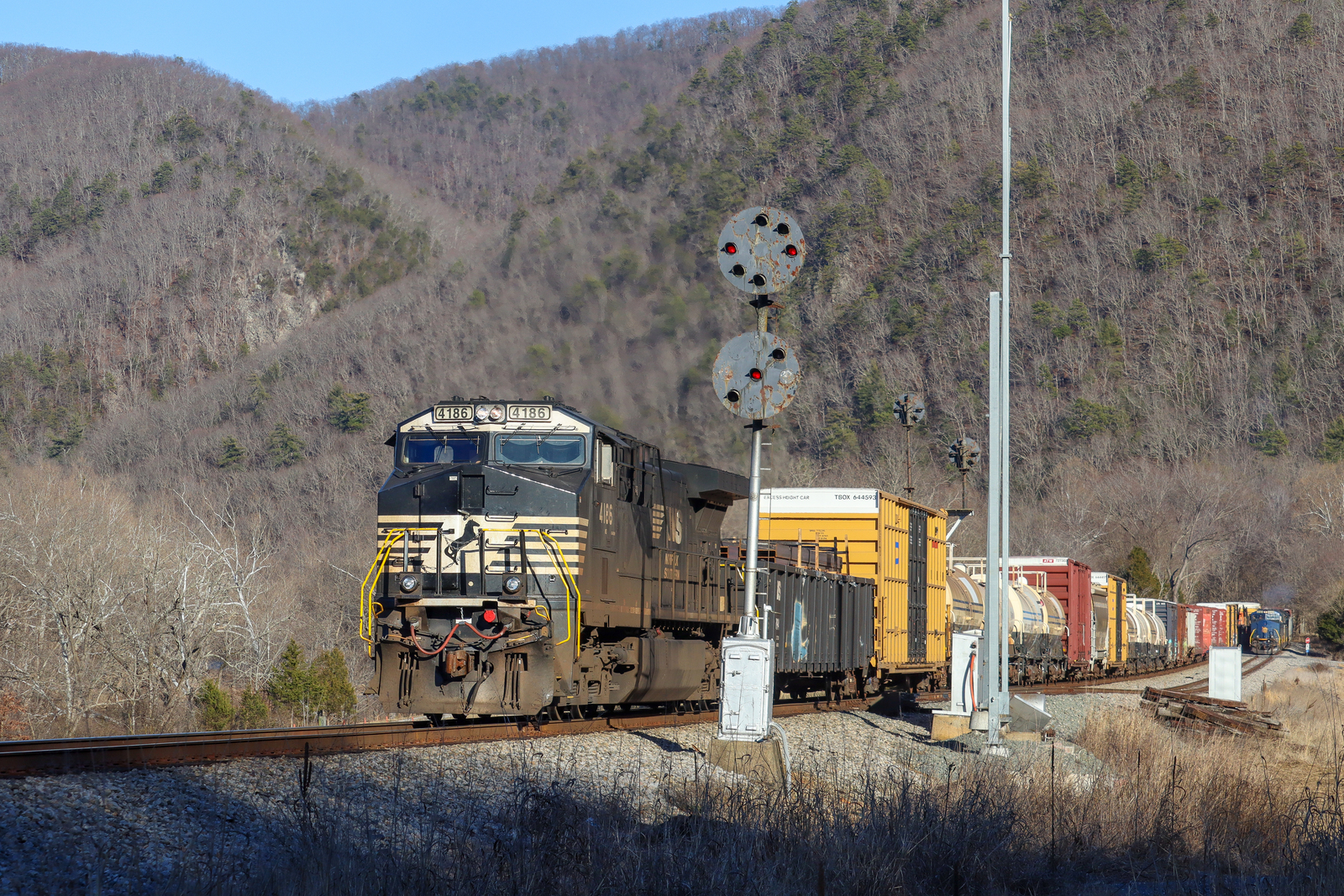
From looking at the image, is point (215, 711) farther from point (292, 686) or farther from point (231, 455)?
point (231, 455)

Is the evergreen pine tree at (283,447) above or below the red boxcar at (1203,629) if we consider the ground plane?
above

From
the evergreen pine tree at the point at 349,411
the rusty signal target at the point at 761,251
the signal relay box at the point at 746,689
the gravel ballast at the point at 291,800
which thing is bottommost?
the gravel ballast at the point at 291,800

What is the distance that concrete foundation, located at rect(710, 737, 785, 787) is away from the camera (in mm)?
12422

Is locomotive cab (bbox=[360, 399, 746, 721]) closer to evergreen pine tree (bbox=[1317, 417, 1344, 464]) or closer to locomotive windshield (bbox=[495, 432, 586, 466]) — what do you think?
locomotive windshield (bbox=[495, 432, 586, 466])

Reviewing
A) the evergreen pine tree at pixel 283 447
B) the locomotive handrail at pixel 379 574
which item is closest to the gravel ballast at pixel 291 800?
the locomotive handrail at pixel 379 574

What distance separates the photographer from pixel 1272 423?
358 ft

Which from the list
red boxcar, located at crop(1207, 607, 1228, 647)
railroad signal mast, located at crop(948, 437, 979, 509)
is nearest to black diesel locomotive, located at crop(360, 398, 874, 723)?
railroad signal mast, located at crop(948, 437, 979, 509)

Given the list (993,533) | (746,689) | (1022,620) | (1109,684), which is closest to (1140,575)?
(1109,684)

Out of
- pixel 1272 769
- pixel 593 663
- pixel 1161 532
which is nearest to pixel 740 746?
pixel 593 663

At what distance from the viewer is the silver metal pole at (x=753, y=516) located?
1297 centimetres

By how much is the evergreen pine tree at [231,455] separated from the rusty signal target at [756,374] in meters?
69.0

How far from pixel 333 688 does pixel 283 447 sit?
53206 millimetres

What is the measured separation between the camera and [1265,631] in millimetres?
72688

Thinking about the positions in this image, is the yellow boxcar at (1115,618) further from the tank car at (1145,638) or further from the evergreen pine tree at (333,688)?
the evergreen pine tree at (333,688)
